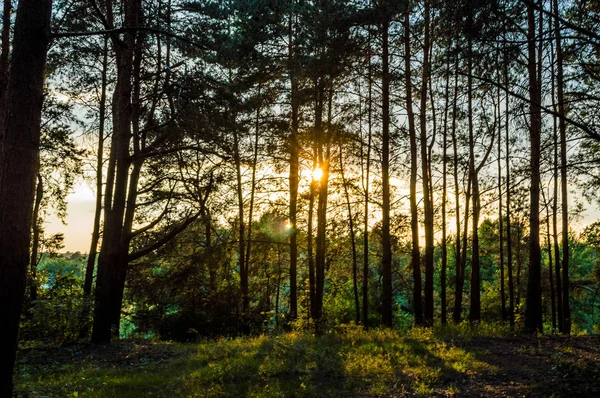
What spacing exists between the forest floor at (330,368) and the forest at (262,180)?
59 millimetres

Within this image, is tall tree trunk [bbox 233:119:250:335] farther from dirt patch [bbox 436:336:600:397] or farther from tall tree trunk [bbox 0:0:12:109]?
dirt patch [bbox 436:336:600:397]

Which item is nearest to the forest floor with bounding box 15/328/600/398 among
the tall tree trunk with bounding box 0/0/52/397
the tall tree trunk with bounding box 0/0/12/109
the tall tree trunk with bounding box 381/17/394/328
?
the tall tree trunk with bounding box 0/0/52/397

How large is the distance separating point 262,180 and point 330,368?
10.5 meters

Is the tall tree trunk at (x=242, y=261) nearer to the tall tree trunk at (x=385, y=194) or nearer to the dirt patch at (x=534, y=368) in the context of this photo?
the tall tree trunk at (x=385, y=194)

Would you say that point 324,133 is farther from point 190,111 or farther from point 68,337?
point 68,337

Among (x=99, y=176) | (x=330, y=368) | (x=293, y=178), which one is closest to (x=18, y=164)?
(x=330, y=368)

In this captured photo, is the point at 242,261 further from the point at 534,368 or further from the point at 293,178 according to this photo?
the point at 534,368

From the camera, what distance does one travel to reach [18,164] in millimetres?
4781

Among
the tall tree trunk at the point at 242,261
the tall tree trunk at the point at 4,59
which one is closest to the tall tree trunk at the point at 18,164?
the tall tree trunk at the point at 4,59

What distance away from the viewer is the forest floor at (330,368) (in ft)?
18.3

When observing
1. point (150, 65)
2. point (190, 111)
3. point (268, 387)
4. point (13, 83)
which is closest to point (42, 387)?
point (268, 387)

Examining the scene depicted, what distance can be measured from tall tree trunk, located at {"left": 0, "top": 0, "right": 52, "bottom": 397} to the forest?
0.02 metres

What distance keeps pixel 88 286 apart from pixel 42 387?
10.9m

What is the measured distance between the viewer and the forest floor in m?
5.59
